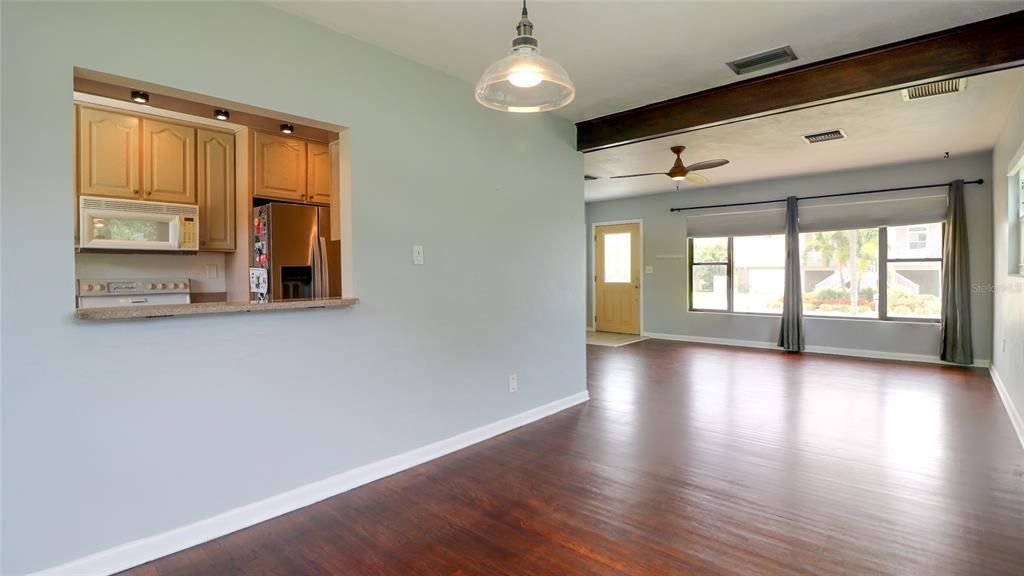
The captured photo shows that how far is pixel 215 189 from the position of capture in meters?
3.89

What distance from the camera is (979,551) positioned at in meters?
2.04

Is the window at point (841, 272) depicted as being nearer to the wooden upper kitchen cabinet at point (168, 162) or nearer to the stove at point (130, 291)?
the wooden upper kitchen cabinet at point (168, 162)

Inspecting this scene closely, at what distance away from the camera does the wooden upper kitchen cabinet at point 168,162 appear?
355 centimetres

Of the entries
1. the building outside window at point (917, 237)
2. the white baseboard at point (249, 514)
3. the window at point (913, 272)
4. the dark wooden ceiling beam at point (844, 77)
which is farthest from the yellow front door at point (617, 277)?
the white baseboard at point (249, 514)

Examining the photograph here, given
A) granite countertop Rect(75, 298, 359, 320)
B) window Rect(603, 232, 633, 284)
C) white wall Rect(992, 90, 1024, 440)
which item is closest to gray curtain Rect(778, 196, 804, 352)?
white wall Rect(992, 90, 1024, 440)

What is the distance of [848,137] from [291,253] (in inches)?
207

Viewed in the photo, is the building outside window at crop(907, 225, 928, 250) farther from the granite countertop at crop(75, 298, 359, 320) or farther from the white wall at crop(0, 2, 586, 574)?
the granite countertop at crop(75, 298, 359, 320)

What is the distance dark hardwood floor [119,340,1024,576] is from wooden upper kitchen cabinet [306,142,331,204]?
2509 millimetres

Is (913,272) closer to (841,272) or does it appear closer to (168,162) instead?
(841,272)

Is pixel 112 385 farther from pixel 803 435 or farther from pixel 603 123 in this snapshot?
pixel 803 435

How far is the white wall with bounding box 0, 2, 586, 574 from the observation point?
71.2 inches

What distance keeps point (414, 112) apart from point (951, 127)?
493 centimetres

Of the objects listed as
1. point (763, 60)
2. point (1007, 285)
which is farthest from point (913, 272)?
point (763, 60)

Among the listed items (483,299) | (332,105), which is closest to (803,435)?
(483,299)
